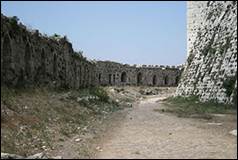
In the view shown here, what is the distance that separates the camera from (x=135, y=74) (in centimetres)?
6222

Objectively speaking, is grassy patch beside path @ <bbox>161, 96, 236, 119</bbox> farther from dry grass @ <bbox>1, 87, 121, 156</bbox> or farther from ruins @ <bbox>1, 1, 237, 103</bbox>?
dry grass @ <bbox>1, 87, 121, 156</bbox>

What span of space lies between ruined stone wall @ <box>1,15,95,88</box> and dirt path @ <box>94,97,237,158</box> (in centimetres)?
490

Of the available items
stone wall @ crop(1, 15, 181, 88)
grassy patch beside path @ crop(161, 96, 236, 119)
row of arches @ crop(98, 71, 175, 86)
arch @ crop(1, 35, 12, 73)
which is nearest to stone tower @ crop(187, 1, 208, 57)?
stone wall @ crop(1, 15, 181, 88)

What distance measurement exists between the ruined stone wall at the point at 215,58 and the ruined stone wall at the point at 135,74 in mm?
28984

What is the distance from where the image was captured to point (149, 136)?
12.9 m

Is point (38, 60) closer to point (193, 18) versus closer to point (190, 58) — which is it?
point (190, 58)

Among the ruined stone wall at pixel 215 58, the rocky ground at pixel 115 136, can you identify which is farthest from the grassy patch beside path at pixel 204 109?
the rocky ground at pixel 115 136

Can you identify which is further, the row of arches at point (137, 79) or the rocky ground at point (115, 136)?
the row of arches at point (137, 79)

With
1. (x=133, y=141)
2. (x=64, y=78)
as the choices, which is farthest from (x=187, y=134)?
(x=64, y=78)

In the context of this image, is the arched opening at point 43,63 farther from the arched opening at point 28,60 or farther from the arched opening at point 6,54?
the arched opening at point 6,54

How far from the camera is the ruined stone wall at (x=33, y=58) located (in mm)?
17125

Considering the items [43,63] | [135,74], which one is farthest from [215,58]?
[135,74]

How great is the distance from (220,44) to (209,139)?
1274 centimetres

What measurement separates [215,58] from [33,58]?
32.8 feet
